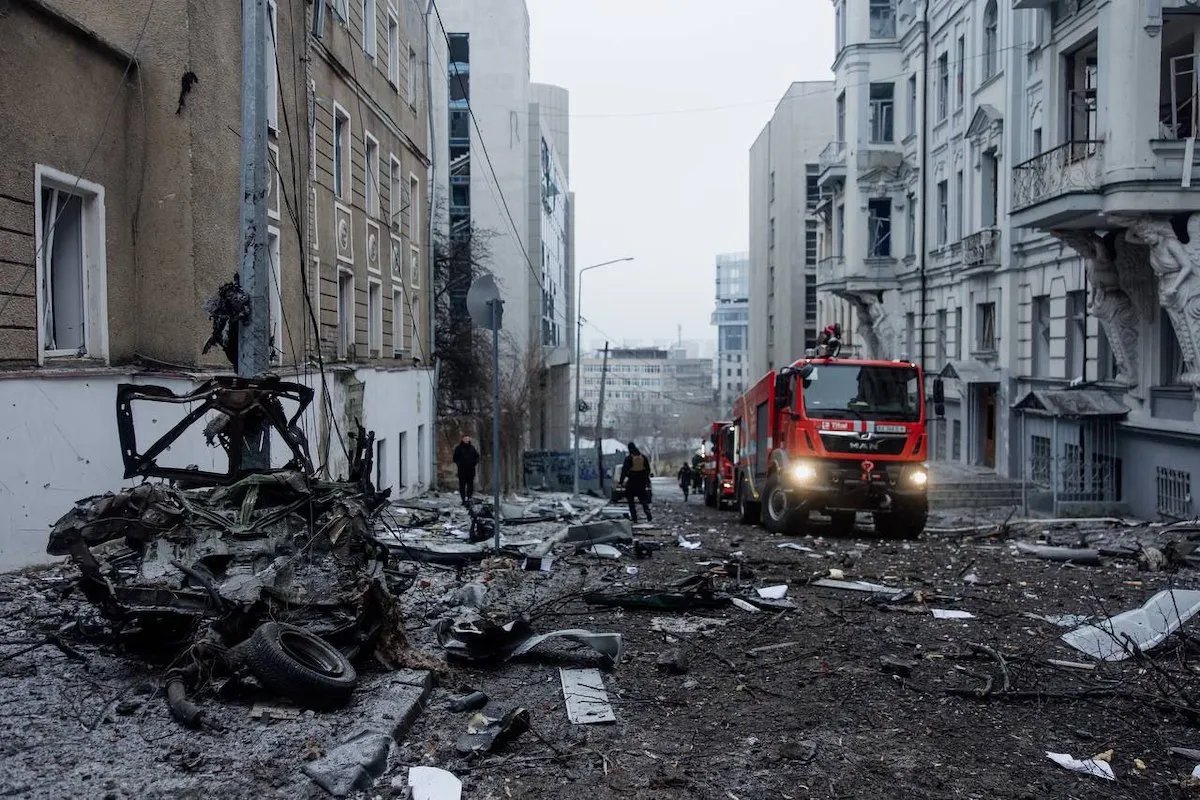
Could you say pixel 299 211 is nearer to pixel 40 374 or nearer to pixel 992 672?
pixel 40 374

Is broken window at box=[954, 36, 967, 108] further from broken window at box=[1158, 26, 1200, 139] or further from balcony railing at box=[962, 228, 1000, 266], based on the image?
broken window at box=[1158, 26, 1200, 139]

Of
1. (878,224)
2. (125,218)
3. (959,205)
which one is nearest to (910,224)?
(878,224)

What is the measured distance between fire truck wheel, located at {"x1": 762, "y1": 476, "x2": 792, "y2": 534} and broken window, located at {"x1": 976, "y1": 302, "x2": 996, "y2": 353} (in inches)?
515

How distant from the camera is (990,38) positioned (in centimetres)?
2902

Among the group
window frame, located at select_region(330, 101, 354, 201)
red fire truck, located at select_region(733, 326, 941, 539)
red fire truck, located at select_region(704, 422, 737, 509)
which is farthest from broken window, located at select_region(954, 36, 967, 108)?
window frame, located at select_region(330, 101, 354, 201)

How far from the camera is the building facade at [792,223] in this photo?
196 feet

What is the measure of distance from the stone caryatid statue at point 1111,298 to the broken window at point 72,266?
57.8 ft

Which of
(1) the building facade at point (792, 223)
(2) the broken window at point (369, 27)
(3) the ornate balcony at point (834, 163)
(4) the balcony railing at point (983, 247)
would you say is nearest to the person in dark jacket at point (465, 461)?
(2) the broken window at point (369, 27)

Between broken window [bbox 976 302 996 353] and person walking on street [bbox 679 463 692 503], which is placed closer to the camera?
broken window [bbox 976 302 996 353]

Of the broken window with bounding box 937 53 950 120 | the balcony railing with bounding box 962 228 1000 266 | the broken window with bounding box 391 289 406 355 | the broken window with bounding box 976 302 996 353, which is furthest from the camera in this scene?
the broken window with bounding box 937 53 950 120

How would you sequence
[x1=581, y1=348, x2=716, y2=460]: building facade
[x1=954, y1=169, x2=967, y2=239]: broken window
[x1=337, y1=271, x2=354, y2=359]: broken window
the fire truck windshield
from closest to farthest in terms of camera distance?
the fire truck windshield
[x1=337, y1=271, x2=354, y2=359]: broken window
[x1=954, y1=169, x2=967, y2=239]: broken window
[x1=581, y1=348, x2=716, y2=460]: building facade

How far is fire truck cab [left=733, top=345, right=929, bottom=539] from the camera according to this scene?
17266 mm

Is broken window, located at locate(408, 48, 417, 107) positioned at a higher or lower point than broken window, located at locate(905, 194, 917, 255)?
higher

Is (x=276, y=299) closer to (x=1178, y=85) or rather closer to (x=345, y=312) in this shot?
(x=345, y=312)
